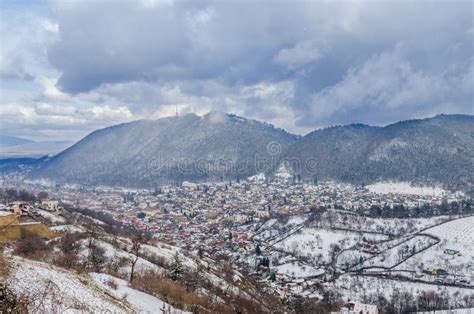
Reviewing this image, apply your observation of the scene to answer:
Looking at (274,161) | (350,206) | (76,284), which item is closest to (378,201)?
(350,206)

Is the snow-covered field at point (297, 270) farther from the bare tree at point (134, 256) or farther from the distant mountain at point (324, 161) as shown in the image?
the distant mountain at point (324, 161)

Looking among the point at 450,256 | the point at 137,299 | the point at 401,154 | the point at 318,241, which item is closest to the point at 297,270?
the point at 318,241

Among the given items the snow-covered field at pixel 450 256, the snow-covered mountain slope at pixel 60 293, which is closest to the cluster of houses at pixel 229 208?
the snow-covered field at pixel 450 256

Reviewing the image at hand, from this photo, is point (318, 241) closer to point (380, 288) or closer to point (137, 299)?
point (380, 288)

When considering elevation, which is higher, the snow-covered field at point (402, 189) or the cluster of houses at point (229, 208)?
the snow-covered field at point (402, 189)

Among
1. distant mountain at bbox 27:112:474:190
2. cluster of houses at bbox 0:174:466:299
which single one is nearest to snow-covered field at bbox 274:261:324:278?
cluster of houses at bbox 0:174:466:299

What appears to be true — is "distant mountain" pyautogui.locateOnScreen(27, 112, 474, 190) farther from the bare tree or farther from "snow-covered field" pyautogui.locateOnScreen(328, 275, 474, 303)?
the bare tree

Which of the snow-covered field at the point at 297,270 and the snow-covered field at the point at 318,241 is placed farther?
the snow-covered field at the point at 318,241

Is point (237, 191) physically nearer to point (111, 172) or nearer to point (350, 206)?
point (350, 206)

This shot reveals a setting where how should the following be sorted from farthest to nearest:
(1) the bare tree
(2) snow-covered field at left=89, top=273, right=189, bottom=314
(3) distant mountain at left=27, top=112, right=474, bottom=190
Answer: (3) distant mountain at left=27, top=112, right=474, bottom=190 → (1) the bare tree → (2) snow-covered field at left=89, top=273, right=189, bottom=314
